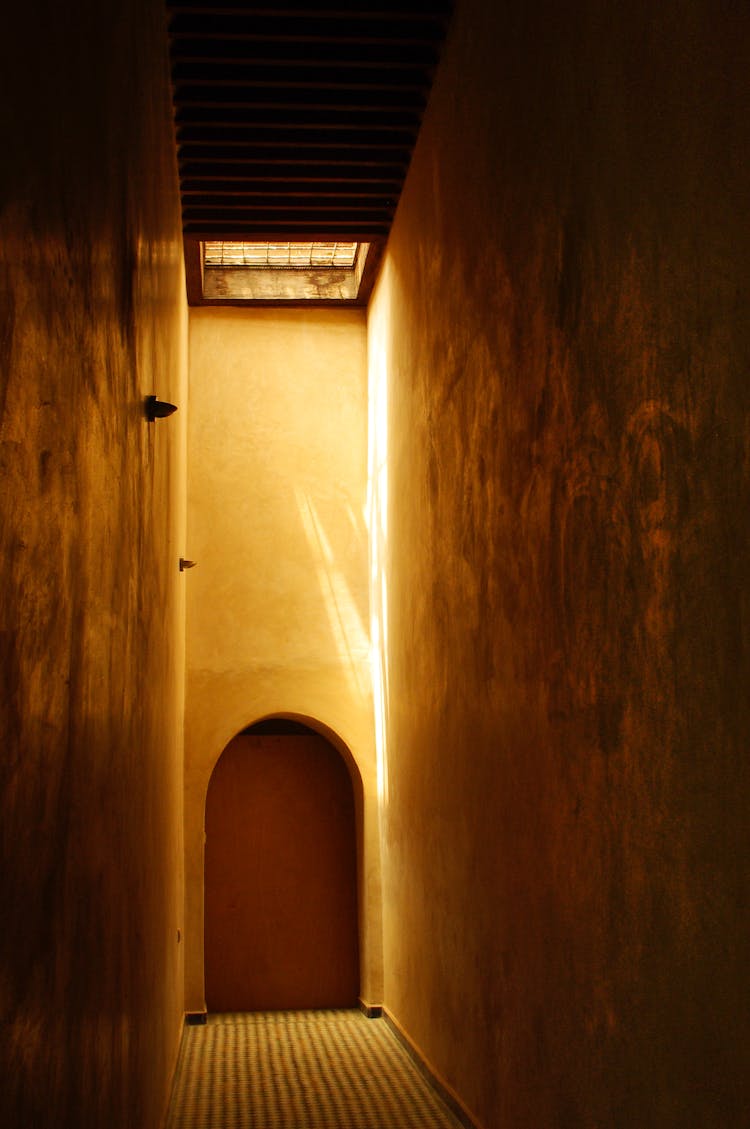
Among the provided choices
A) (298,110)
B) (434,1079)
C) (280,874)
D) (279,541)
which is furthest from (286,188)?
(434,1079)

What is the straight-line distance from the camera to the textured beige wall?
9602mm

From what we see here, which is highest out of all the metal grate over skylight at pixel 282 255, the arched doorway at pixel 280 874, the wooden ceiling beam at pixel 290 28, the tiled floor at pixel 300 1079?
the metal grate over skylight at pixel 282 255

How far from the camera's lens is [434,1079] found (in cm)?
655

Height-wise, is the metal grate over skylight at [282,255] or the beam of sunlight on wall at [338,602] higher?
the metal grate over skylight at [282,255]

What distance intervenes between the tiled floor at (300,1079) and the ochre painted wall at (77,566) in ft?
4.70

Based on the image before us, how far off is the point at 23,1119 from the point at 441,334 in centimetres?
514

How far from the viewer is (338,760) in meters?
10.5

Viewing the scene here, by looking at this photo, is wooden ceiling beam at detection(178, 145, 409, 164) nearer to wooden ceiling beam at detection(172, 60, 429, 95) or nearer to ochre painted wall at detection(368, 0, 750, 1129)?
wooden ceiling beam at detection(172, 60, 429, 95)

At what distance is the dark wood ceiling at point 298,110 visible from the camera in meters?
6.34

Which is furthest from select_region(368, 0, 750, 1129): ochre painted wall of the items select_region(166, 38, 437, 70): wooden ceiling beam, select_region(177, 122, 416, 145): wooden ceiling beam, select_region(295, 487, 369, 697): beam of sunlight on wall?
select_region(295, 487, 369, 697): beam of sunlight on wall

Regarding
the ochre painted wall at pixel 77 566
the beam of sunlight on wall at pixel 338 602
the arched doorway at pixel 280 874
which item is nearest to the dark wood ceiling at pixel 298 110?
the ochre painted wall at pixel 77 566

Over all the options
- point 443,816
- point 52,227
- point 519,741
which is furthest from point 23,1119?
point 443,816

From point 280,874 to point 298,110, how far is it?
631 cm

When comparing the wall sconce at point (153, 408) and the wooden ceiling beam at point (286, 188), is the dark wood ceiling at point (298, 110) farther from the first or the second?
the wall sconce at point (153, 408)
